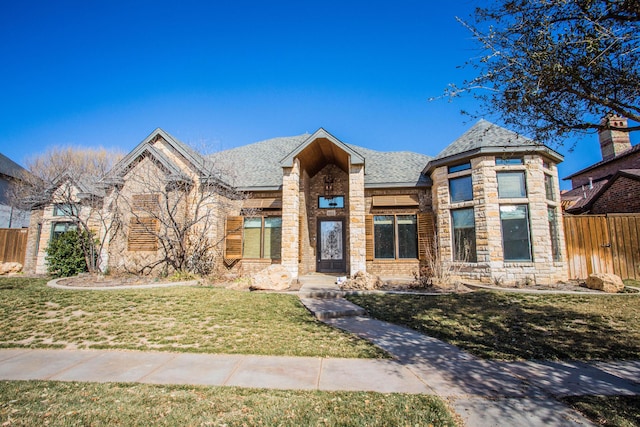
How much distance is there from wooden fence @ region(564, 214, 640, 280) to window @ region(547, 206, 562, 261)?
0.57 metres

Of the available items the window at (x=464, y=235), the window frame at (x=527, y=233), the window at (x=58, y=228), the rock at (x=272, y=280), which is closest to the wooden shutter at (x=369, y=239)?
the window at (x=464, y=235)

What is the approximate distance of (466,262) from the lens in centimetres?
1096

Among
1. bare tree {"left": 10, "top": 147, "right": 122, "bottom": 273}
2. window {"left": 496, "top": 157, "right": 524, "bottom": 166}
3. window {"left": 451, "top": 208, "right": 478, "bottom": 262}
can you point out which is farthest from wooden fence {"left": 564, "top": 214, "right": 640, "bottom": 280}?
bare tree {"left": 10, "top": 147, "right": 122, "bottom": 273}

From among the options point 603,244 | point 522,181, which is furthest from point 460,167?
point 603,244

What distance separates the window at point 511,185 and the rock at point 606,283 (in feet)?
10.9

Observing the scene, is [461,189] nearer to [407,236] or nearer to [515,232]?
[515,232]

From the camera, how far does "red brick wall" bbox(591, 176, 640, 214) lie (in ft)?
40.4

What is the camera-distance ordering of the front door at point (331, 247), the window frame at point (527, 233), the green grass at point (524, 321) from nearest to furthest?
the green grass at point (524, 321)
the window frame at point (527, 233)
the front door at point (331, 247)

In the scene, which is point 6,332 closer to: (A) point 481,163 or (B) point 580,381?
(B) point 580,381

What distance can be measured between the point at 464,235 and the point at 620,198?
27.1 feet

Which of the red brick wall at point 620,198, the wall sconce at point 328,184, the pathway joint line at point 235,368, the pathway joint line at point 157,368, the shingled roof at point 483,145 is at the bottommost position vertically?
the pathway joint line at point 157,368

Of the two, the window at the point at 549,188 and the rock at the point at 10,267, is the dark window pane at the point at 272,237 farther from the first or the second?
the rock at the point at 10,267

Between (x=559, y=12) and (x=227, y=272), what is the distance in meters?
12.9

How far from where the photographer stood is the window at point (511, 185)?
10.7m
